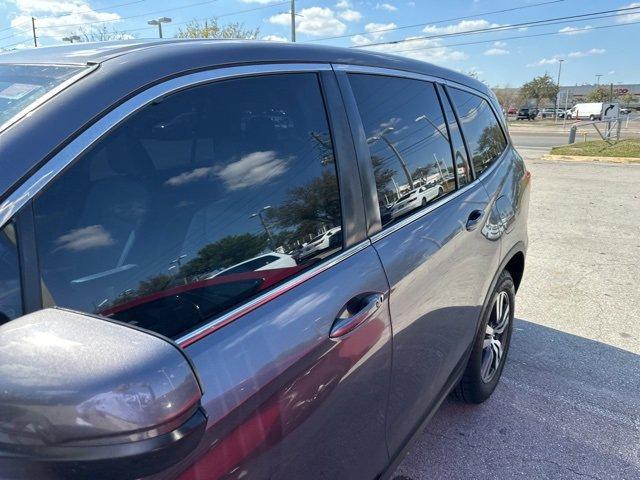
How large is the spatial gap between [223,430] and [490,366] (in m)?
2.35

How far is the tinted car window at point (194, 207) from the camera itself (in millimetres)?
1095

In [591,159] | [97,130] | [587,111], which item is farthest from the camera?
[587,111]

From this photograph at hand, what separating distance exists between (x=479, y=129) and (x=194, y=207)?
7.46 ft

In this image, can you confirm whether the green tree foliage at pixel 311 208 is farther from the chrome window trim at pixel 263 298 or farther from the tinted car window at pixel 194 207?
the chrome window trim at pixel 263 298

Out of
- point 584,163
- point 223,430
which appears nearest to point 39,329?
point 223,430

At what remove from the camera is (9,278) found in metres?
0.98

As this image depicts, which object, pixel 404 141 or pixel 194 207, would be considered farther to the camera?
pixel 404 141

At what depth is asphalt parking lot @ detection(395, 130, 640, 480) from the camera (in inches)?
100

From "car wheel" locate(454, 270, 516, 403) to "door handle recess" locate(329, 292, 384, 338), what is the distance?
1.35 m

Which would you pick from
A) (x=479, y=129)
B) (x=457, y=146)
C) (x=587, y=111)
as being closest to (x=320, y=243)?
(x=457, y=146)

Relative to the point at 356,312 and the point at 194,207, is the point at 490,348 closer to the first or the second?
the point at 356,312

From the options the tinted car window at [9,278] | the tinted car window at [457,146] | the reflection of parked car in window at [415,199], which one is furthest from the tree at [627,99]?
the tinted car window at [9,278]

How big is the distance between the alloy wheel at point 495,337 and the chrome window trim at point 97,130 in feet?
7.44

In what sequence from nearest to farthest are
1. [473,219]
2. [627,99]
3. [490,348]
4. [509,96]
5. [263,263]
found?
[263,263] → [473,219] → [490,348] → [627,99] → [509,96]
